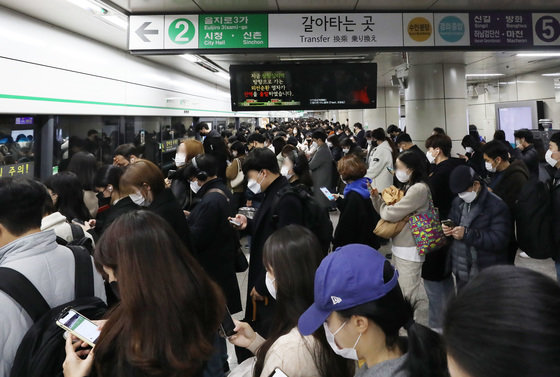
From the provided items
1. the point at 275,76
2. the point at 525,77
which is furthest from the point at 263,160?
the point at 525,77

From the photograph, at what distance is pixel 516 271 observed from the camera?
26.9 inches

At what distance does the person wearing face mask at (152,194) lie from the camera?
246cm

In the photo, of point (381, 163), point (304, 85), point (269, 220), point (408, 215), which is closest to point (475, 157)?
point (381, 163)

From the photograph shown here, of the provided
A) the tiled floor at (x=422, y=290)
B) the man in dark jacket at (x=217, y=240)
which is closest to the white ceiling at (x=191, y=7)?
the man in dark jacket at (x=217, y=240)

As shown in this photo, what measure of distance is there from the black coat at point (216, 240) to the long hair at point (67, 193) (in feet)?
2.96

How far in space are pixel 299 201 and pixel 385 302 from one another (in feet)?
4.82

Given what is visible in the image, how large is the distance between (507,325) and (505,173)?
4.04m

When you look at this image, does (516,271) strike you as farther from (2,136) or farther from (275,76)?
(275,76)

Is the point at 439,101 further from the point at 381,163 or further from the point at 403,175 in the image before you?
the point at 403,175

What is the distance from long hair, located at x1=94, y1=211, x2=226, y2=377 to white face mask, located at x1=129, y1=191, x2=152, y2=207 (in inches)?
47.2

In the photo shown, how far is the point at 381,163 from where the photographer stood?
5.90 metres

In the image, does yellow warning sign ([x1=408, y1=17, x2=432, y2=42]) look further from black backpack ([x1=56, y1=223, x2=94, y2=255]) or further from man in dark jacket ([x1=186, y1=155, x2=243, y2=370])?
black backpack ([x1=56, y1=223, x2=94, y2=255])

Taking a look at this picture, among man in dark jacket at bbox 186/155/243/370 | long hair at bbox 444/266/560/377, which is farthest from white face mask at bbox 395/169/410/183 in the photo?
long hair at bbox 444/266/560/377

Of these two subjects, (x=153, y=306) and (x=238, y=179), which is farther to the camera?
(x=238, y=179)
